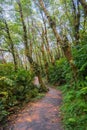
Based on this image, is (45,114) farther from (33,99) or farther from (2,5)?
(2,5)

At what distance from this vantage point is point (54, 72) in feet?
70.4

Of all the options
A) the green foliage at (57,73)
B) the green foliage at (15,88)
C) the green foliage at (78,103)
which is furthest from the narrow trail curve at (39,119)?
the green foliage at (57,73)

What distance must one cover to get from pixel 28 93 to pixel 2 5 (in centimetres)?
1239

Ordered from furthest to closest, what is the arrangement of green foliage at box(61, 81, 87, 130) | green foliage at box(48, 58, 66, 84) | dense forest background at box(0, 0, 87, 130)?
green foliage at box(48, 58, 66, 84) < dense forest background at box(0, 0, 87, 130) < green foliage at box(61, 81, 87, 130)

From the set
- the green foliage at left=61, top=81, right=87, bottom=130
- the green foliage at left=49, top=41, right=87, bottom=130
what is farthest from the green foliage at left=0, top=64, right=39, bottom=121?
the green foliage at left=61, top=81, right=87, bottom=130

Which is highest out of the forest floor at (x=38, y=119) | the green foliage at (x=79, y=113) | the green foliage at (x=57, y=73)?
the green foliage at (x=57, y=73)

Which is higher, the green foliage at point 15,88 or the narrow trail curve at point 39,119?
the green foliage at point 15,88

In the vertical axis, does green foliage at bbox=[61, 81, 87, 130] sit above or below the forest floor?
above

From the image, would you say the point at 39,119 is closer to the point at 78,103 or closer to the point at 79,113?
the point at 79,113

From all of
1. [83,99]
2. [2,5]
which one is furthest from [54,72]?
[83,99]

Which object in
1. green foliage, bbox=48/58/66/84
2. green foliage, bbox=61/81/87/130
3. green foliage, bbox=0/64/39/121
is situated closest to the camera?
green foliage, bbox=61/81/87/130

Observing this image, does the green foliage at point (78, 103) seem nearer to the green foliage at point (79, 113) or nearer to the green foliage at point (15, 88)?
the green foliage at point (79, 113)

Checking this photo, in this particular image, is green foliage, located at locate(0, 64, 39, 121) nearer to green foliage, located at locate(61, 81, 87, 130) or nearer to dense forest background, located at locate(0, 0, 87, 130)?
dense forest background, located at locate(0, 0, 87, 130)

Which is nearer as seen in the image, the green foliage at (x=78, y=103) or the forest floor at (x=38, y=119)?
the green foliage at (x=78, y=103)
